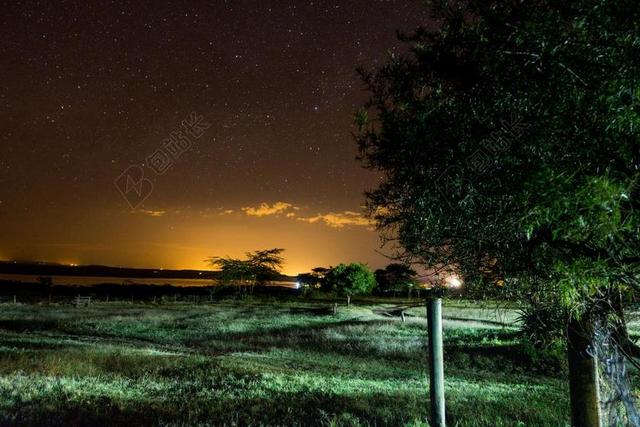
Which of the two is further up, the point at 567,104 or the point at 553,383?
the point at 567,104

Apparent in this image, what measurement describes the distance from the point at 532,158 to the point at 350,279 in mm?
65492

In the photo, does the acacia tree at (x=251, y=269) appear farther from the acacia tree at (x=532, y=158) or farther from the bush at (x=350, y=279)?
the acacia tree at (x=532, y=158)

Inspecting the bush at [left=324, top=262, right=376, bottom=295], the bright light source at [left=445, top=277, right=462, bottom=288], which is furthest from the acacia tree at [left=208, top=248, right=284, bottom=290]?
the bright light source at [left=445, top=277, right=462, bottom=288]

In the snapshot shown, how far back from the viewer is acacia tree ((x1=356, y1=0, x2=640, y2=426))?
4.20 meters

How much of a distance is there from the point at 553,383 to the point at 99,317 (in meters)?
40.8

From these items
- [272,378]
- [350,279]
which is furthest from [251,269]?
[272,378]

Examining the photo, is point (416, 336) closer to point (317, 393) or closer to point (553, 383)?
point (553, 383)

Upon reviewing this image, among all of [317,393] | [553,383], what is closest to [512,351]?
[553,383]

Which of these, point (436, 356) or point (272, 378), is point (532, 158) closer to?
point (436, 356)

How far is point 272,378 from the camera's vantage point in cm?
1655

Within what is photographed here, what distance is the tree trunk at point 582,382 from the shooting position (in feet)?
26.8

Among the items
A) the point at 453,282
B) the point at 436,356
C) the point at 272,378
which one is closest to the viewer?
the point at 436,356

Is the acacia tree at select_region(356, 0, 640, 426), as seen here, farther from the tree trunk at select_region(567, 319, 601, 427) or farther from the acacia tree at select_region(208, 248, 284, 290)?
the acacia tree at select_region(208, 248, 284, 290)

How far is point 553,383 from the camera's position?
20484mm
